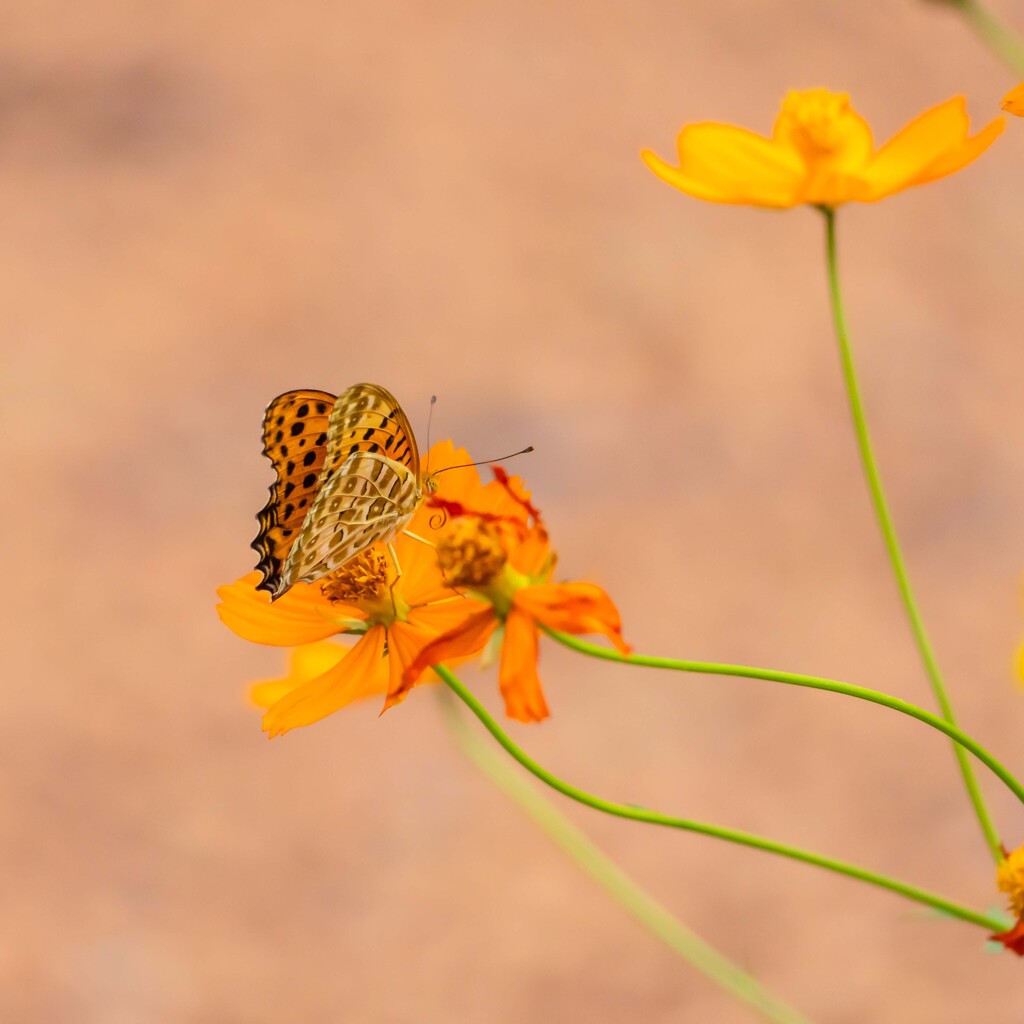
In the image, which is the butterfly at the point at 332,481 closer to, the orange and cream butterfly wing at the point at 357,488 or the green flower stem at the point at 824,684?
the orange and cream butterfly wing at the point at 357,488

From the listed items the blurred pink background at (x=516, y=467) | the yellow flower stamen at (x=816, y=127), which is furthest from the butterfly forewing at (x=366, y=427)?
the blurred pink background at (x=516, y=467)

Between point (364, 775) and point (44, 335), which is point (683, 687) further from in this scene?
point (44, 335)

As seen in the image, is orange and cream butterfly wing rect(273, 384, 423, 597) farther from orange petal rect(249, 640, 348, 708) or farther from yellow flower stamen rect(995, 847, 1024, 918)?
yellow flower stamen rect(995, 847, 1024, 918)

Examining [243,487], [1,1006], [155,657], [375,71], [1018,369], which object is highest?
[375,71]

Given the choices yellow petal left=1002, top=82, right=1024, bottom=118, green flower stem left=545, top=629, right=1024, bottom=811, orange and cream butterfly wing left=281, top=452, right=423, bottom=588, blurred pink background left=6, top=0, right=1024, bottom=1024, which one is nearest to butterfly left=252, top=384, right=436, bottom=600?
orange and cream butterfly wing left=281, top=452, right=423, bottom=588

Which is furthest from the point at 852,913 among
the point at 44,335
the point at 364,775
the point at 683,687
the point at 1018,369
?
the point at 44,335

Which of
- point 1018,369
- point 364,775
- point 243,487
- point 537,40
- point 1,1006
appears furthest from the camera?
point 537,40
